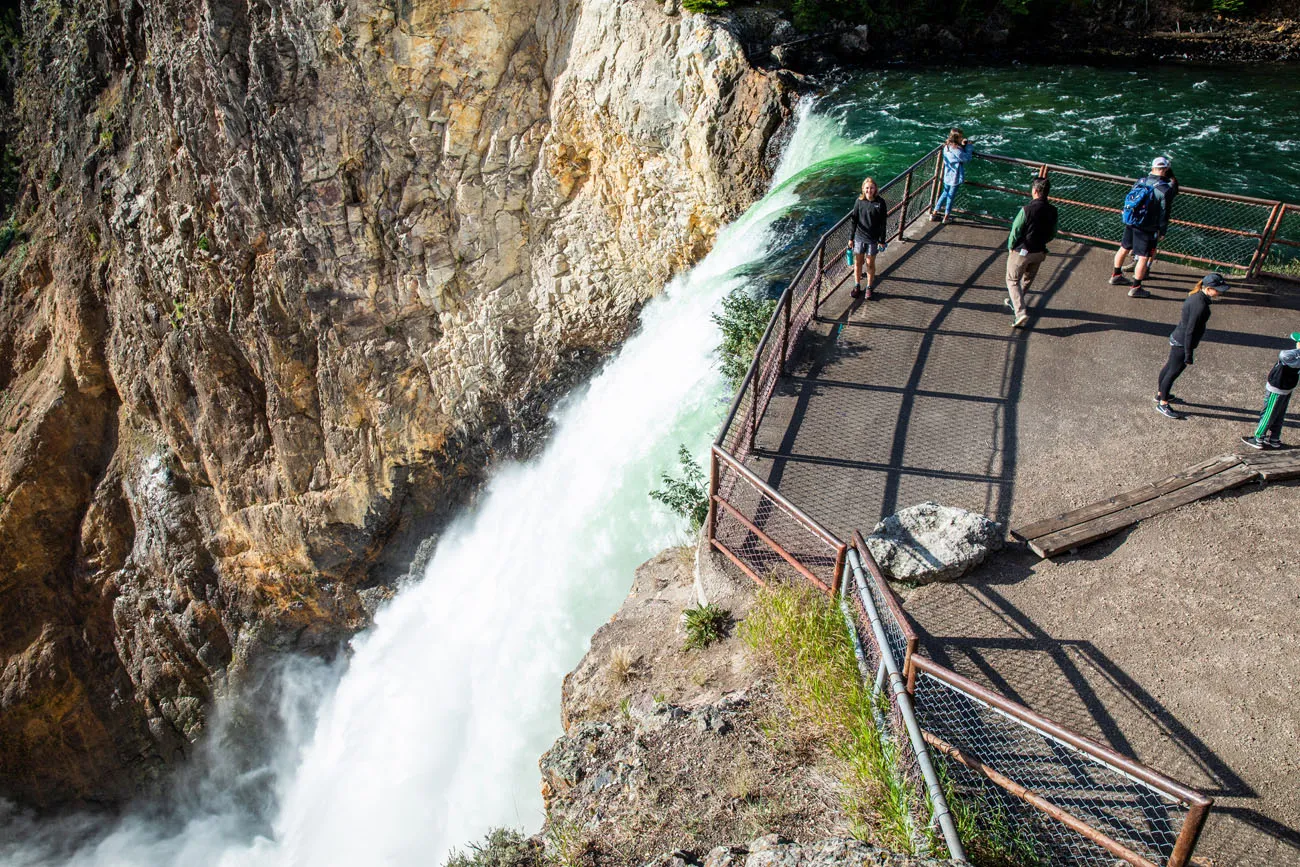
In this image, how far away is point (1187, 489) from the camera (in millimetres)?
6180

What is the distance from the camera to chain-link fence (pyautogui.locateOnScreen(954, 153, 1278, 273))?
1070 cm

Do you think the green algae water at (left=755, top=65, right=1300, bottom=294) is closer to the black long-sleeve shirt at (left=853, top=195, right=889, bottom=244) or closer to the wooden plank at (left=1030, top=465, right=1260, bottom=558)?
the black long-sleeve shirt at (left=853, top=195, right=889, bottom=244)

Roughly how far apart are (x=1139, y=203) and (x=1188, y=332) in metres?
2.13

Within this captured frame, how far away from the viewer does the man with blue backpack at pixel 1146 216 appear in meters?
8.16

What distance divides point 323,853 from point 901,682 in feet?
38.6

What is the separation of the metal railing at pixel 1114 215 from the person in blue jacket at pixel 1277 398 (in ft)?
10.4

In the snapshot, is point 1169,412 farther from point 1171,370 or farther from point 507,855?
point 507,855

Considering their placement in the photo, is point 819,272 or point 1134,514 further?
point 819,272

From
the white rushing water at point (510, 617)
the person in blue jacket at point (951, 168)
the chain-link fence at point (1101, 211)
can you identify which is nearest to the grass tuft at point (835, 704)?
the white rushing water at point (510, 617)

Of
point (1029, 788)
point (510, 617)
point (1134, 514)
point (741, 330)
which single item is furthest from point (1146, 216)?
point (510, 617)

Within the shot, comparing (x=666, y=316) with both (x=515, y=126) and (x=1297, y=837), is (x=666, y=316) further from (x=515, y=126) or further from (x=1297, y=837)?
(x=1297, y=837)

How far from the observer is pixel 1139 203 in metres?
8.24

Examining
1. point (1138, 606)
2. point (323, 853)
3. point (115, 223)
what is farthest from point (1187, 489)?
point (115, 223)

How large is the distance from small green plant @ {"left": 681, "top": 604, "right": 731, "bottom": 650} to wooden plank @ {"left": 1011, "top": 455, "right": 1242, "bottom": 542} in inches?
91.3
